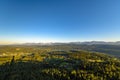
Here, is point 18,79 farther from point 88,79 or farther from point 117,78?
point 117,78

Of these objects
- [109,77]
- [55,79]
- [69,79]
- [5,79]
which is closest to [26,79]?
[5,79]

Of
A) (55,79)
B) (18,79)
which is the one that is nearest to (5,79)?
(18,79)

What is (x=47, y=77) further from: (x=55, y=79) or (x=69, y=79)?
(x=69, y=79)

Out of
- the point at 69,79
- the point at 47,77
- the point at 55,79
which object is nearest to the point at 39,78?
the point at 47,77

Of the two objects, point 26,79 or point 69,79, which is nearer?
point 69,79

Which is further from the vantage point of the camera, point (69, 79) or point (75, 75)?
point (75, 75)

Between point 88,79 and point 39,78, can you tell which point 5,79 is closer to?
point 39,78
